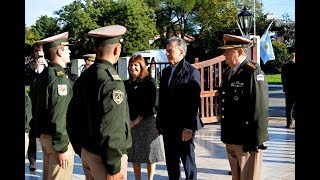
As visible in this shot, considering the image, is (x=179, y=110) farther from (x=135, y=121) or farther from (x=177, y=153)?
(x=135, y=121)

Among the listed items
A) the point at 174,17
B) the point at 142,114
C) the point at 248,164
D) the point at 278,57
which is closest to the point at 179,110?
the point at 142,114

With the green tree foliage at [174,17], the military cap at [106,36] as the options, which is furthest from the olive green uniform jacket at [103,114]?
the green tree foliage at [174,17]

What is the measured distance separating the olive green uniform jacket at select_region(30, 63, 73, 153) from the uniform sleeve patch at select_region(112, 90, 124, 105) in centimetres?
95

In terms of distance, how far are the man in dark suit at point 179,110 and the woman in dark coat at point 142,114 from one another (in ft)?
0.99

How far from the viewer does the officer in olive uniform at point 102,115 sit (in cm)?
248

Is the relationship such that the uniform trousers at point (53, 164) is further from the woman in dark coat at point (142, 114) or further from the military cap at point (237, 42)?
the military cap at point (237, 42)

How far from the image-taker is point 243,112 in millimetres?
3756

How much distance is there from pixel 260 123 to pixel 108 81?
169 centimetres

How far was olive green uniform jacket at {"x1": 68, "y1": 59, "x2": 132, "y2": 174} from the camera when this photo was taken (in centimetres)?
247

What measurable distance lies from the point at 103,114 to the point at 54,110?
961 millimetres

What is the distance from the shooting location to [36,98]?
356cm

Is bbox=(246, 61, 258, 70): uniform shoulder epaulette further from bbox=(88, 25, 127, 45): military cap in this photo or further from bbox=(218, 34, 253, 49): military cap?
bbox=(88, 25, 127, 45): military cap
